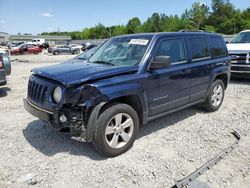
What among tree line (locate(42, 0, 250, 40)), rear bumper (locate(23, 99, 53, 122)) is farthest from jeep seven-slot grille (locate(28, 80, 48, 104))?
tree line (locate(42, 0, 250, 40))

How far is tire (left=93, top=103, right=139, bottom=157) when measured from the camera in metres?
3.65

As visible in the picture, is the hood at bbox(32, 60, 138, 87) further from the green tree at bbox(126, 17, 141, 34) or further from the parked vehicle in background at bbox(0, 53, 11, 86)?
the green tree at bbox(126, 17, 141, 34)

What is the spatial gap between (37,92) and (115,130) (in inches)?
55.8

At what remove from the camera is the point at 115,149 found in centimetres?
387

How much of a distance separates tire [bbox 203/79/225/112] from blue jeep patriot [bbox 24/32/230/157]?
38 cm

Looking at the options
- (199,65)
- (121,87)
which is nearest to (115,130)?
(121,87)

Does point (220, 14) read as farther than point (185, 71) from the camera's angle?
Yes

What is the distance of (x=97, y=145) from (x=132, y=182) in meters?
0.76

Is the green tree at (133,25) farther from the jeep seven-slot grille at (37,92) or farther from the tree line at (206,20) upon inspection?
the jeep seven-slot grille at (37,92)

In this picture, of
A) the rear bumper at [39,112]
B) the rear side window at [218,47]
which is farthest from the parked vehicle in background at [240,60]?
the rear bumper at [39,112]

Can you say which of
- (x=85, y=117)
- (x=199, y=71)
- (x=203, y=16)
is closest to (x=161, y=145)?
(x=85, y=117)

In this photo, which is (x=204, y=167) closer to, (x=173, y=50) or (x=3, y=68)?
(x=173, y=50)

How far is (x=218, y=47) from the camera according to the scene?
605 cm

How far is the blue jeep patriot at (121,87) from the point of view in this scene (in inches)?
141
